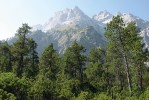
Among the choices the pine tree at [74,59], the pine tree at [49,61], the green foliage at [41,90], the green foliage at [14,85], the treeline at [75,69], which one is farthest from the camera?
the pine tree at [74,59]

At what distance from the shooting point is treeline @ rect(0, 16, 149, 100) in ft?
138

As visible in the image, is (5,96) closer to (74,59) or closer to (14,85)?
(14,85)

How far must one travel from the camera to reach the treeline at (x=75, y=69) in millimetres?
42000

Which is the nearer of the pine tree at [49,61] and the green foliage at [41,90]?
the green foliage at [41,90]

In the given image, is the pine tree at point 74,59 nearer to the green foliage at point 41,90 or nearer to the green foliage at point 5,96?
the green foliage at point 41,90

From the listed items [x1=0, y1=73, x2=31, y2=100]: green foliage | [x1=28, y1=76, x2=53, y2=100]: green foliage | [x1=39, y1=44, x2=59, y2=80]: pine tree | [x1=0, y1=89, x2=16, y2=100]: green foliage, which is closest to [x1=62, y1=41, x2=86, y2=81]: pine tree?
[x1=39, y1=44, x2=59, y2=80]: pine tree

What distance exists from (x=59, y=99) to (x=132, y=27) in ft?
60.1

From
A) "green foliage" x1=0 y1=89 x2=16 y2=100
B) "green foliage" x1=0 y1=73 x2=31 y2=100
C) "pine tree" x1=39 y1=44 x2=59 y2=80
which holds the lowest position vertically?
"green foliage" x1=0 y1=89 x2=16 y2=100

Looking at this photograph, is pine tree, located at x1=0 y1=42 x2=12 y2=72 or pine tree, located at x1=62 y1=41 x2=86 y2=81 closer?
pine tree, located at x1=62 y1=41 x2=86 y2=81

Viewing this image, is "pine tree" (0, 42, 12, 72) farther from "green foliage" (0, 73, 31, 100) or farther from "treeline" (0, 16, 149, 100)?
"green foliage" (0, 73, 31, 100)

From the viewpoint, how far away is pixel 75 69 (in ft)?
236

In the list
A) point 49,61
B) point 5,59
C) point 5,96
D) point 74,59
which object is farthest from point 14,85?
point 5,59

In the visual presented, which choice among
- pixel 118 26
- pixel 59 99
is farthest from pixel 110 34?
pixel 59 99

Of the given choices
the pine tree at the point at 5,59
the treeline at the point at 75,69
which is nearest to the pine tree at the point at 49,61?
the treeline at the point at 75,69
